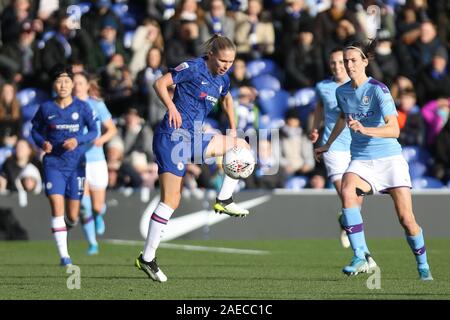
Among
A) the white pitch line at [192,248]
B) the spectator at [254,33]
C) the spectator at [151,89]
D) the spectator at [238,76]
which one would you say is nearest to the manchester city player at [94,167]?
the white pitch line at [192,248]

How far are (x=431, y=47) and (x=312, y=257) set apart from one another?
24.7ft

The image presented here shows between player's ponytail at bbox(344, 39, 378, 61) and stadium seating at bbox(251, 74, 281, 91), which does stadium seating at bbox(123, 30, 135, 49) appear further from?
player's ponytail at bbox(344, 39, 378, 61)

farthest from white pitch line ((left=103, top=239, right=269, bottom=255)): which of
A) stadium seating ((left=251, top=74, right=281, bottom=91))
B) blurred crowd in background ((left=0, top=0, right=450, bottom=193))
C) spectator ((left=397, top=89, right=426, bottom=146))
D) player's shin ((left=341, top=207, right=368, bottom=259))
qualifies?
spectator ((left=397, top=89, right=426, bottom=146))

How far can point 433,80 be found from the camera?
20594mm

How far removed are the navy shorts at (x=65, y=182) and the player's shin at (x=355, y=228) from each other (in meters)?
3.67

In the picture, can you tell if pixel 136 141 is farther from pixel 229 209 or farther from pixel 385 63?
pixel 229 209

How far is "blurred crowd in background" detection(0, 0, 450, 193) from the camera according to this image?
19141 millimetres

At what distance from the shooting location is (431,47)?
21.1 m

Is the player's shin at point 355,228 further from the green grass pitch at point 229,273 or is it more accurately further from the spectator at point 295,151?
the spectator at point 295,151

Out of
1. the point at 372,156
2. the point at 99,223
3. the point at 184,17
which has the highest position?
the point at 184,17

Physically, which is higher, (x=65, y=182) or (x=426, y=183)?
(x=65, y=182)

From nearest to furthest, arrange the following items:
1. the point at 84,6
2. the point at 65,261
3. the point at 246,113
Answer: the point at 65,261 < the point at 246,113 < the point at 84,6

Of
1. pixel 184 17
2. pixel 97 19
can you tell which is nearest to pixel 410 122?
pixel 184 17

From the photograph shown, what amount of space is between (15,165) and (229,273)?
6988 millimetres
